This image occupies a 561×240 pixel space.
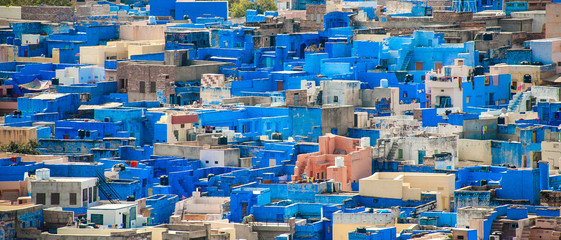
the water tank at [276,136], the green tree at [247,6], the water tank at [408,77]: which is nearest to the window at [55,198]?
the water tank at [276,136]

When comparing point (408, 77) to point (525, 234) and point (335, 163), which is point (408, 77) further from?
point (525, 234)

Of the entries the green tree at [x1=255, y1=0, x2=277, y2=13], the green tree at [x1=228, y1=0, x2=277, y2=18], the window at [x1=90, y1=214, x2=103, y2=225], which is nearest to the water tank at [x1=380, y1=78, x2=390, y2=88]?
the window at [x1=90, y1=214, x2=103, y2=225]

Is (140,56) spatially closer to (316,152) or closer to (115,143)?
(115,143)

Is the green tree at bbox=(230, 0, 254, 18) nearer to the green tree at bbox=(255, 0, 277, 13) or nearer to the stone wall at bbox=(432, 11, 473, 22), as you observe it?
the green tree at bbox=(255, 0, 277, 13)

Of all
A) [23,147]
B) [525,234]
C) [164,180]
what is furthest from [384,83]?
[525,234]

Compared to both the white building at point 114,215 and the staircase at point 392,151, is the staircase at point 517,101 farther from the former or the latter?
the white building at point 114,215

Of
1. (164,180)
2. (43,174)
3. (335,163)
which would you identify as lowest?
(164,180)
